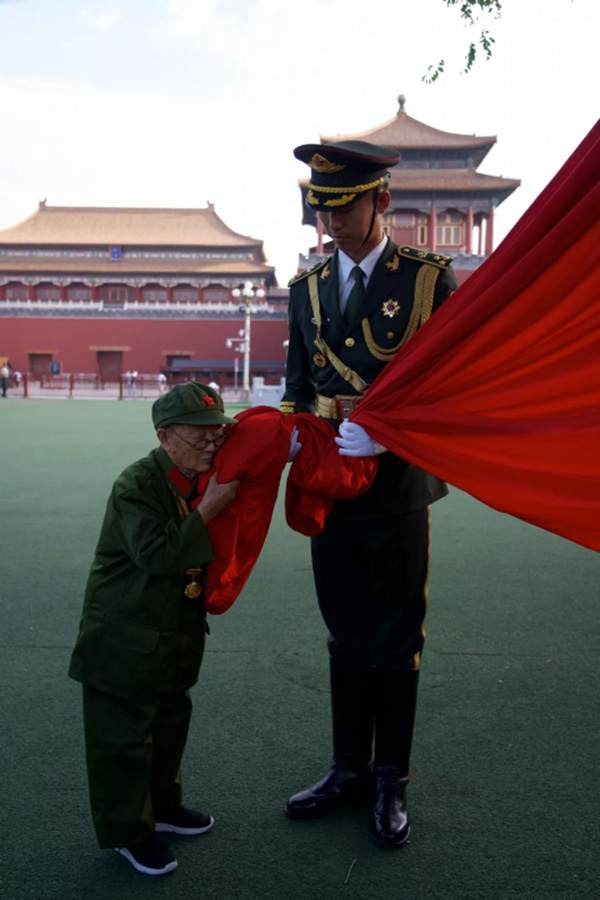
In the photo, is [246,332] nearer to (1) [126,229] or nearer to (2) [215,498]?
(1) [126,229]

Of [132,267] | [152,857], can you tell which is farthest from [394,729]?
[132,267]

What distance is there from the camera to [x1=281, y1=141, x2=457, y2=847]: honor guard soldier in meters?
2.02

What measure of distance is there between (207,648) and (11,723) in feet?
2.87

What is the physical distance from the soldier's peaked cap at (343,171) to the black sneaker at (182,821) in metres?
1.60

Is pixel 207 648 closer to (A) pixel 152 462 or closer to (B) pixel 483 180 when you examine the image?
(A) pixel 152 462

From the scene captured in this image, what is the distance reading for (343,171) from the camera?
1961mm

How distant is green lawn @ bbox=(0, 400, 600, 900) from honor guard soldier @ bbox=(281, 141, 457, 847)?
Answer: 141mm

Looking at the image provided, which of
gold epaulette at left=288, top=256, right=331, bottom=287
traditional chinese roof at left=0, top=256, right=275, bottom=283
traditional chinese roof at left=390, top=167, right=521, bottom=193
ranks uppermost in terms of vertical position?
traditional chinese roof at left=390, top=167, right=521, bottom=193

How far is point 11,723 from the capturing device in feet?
8.00

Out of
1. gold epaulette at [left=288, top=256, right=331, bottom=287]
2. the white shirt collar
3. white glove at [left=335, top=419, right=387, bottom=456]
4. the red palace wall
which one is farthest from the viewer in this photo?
the red palace wall

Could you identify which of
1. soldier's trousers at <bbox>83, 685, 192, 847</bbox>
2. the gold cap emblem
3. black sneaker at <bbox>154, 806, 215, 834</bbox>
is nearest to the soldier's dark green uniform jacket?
the gold cap emblem

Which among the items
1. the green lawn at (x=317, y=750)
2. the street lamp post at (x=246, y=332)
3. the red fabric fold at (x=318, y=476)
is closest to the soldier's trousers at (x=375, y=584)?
the red fabric fold at (x=318, y=476)

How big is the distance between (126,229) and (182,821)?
36.8m

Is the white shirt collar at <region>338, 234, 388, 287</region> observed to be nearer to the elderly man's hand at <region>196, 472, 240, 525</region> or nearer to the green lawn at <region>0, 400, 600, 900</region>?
the elderly man's hand at <region>196, 472, 240, 525</region>
